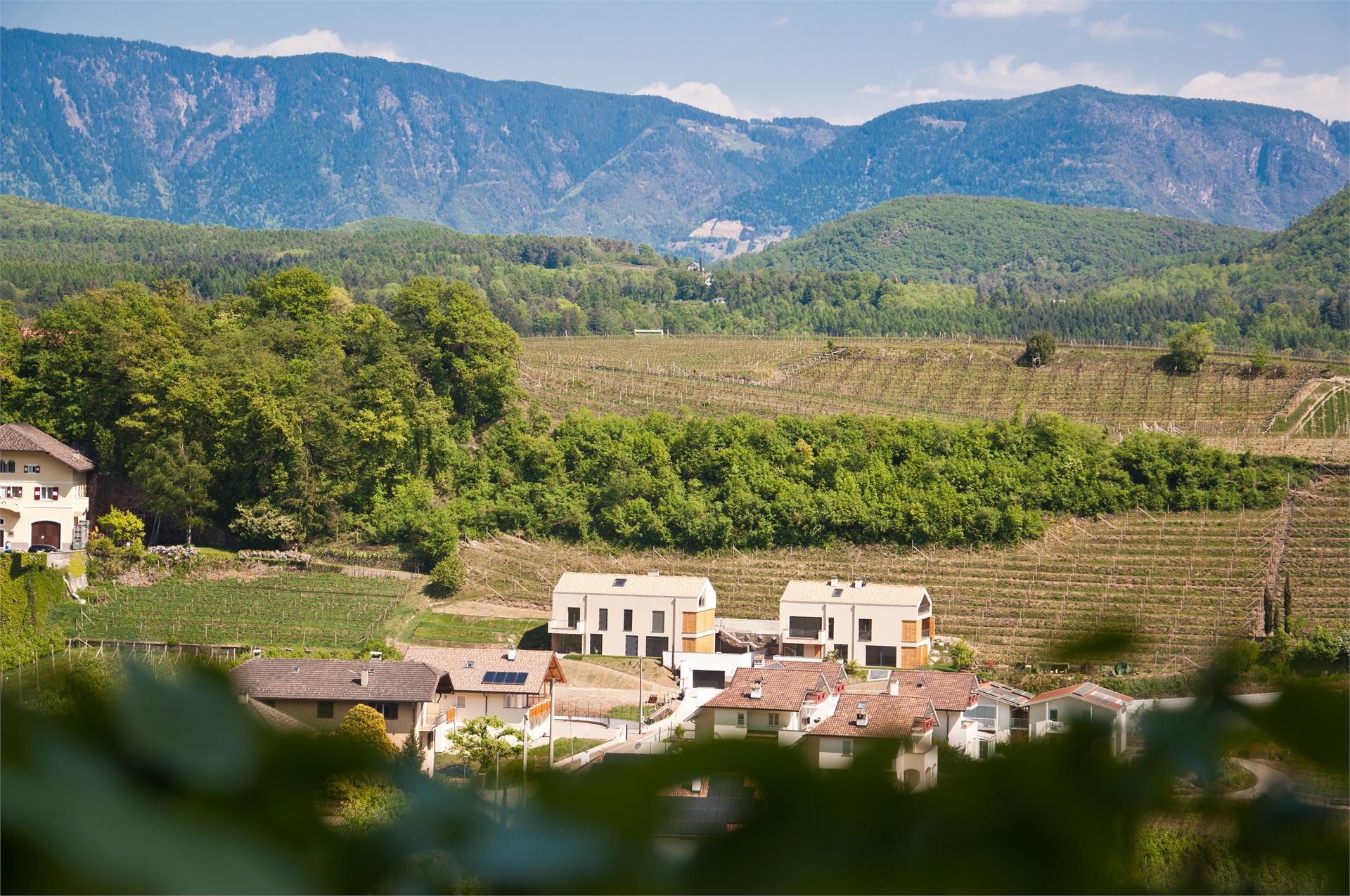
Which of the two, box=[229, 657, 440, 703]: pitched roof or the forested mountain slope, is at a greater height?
the forested mountain slope

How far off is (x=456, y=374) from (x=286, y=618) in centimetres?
868

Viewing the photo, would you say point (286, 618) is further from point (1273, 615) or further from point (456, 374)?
point (1273, 615)

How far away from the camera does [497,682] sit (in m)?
20.4

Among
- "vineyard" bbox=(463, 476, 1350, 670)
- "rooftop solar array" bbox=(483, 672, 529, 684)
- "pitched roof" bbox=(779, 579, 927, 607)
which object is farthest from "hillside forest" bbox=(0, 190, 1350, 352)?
"rooftop solar array" bbox=(483, 672, 529, 684)

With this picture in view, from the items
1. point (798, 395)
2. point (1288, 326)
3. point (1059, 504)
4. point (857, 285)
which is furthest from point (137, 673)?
point (857, 285)

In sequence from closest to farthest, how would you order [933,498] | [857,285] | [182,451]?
[182,451]
[933,498]
[857,285]

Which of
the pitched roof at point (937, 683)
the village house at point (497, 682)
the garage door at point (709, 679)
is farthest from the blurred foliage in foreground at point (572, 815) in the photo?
the garage door at point (709, 679)

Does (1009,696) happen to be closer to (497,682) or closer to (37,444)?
(497,682)

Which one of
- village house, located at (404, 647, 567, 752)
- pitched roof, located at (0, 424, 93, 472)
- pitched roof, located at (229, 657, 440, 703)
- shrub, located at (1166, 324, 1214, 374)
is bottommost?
village house, located at (404, 647, 567, 752)

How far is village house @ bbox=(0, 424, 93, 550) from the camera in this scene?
1050 inches

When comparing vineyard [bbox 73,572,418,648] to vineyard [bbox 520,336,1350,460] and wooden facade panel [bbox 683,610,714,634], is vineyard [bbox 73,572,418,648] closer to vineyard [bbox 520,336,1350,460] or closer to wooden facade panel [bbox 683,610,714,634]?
wooden facade panel [bbox 683,610,714,634]

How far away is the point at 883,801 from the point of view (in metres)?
0.78

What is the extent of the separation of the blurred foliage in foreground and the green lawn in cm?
2460

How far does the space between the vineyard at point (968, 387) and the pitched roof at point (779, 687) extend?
55.3 ft
